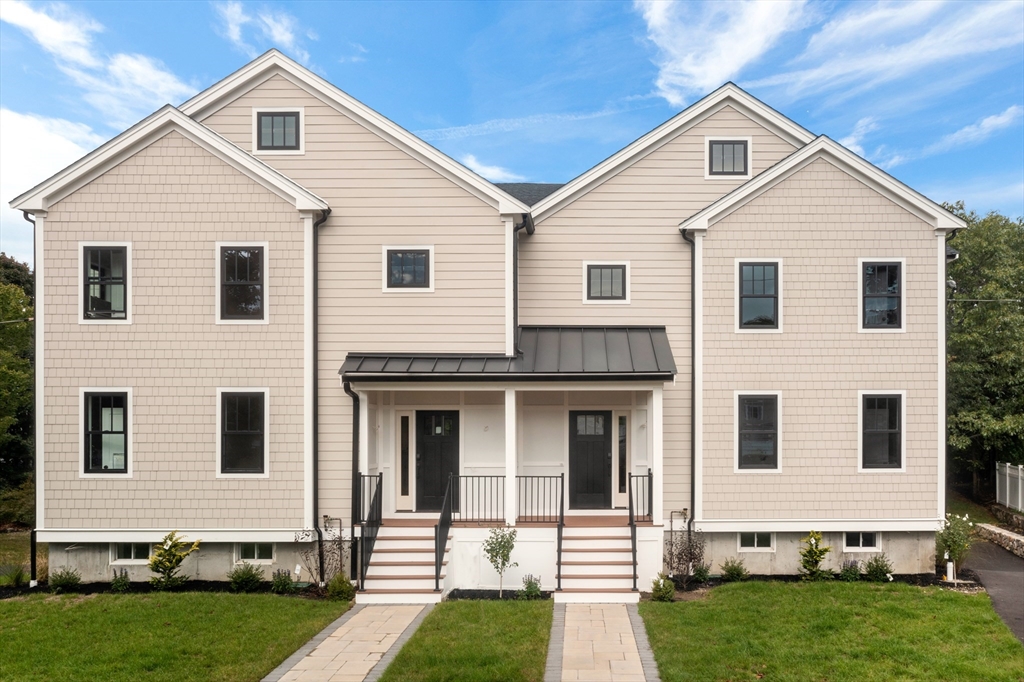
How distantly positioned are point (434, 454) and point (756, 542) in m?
6.56

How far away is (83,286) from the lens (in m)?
→ 11.6

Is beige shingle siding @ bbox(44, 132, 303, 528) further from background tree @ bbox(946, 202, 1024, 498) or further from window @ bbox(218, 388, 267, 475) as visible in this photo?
background tree @ bbox(946, 202, 1024, 498)

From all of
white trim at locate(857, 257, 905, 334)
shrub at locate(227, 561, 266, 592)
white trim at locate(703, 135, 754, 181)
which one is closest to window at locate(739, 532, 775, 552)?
white trim at locate(857, 257, 905, 334)

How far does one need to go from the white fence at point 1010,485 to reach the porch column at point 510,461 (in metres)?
13.8

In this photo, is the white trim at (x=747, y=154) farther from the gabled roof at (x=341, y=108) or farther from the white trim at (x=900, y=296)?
the gabled roof at (x=341, y=108)

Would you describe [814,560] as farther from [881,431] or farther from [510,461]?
[510,461]

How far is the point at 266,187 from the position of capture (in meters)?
11.7

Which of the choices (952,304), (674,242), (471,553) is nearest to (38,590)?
(471,553)

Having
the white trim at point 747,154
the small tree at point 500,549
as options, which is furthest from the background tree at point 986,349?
the small tree at point 500,549

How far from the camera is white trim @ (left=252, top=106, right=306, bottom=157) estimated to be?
12398 mm

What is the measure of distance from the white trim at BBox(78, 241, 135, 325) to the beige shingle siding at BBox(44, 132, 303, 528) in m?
0.08

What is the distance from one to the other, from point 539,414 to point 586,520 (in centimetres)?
235

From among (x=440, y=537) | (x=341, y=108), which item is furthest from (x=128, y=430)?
(x=341, y=108)

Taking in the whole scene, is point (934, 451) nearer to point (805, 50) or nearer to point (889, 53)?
point (889, 53)
